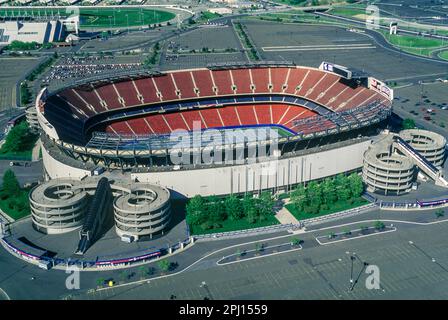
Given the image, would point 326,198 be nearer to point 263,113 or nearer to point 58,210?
point 263,113

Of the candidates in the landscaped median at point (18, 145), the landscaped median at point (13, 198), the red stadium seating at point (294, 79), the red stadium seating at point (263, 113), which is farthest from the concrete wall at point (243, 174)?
the red stadium seating at point (294, 79)

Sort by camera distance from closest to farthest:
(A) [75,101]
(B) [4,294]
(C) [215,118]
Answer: (B) [4,294], (A) [75,101], (C) [215,118]

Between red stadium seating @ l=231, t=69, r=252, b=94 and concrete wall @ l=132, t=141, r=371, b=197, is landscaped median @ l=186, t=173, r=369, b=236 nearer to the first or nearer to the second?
concrete wall @ l=132, t=141, r=371, b=197

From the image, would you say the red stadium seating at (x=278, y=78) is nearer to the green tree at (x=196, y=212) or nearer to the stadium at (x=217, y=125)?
the stadium at (x=217, y=125)

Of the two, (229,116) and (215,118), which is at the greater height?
(229,116)

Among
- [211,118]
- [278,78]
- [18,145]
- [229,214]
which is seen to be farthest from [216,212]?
[278,78]
